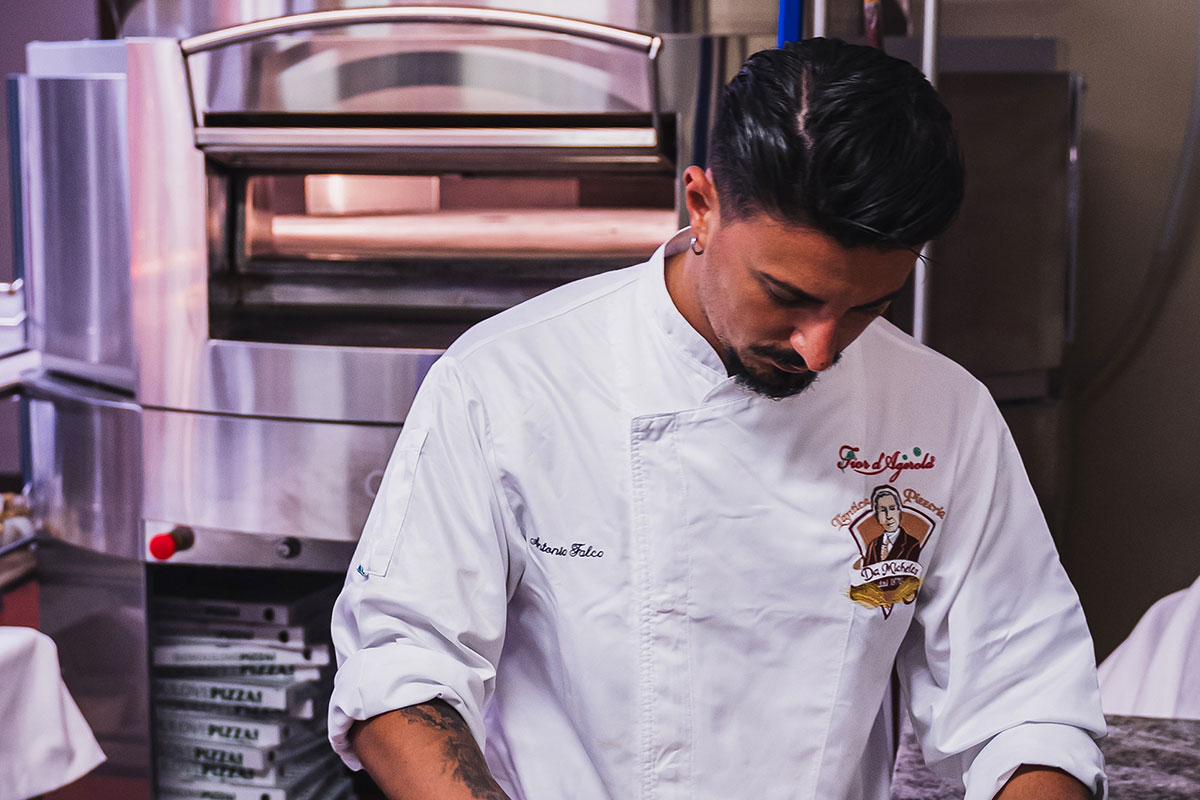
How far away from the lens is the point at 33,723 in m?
1.52

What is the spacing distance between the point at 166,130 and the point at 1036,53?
125 centimetres

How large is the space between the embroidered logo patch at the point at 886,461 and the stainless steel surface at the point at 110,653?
4.04 feet

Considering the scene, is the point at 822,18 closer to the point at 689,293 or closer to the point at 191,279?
the point at 689,293

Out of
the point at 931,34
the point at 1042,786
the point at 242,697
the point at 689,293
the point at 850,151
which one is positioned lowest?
the point at 242,697

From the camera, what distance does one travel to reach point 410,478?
97cm

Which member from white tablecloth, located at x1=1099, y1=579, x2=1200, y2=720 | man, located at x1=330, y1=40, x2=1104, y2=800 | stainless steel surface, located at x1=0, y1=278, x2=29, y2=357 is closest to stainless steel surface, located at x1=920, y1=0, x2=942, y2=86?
man, located at x1=330, y1=40, x2=1104, y2=800

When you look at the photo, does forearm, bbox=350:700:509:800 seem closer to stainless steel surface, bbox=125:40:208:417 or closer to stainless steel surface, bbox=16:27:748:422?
stainless steel surface, bbox=16:27:748:422

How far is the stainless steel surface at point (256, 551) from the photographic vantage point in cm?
177

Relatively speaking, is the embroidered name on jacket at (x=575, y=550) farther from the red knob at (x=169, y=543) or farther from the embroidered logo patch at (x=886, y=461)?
the red knob at (x=169, y=543)

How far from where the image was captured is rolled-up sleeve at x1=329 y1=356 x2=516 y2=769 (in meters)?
0.90

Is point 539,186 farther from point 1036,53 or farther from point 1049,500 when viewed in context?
point 1049,500

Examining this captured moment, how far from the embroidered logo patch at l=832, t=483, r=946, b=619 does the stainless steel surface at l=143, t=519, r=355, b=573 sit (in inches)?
37.2

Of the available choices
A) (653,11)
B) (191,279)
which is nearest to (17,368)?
(191,279)

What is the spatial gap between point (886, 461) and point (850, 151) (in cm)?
33
